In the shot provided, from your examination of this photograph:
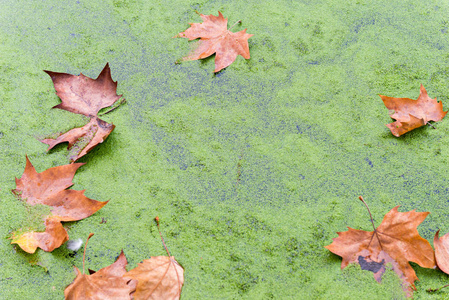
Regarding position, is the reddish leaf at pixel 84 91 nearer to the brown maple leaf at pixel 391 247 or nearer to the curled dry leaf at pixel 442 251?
the brown maple leaf at pixel 391 247

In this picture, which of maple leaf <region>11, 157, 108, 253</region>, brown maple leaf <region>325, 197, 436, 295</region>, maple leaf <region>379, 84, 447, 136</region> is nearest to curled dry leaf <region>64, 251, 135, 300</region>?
maple leaf <region>11, 157, 108, 253</region>

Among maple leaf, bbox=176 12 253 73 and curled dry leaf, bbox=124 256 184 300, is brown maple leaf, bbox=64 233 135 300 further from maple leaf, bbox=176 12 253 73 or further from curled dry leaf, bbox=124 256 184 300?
maple leaf, bbox=176 12 253 73

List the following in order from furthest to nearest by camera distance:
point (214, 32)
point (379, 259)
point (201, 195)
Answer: point (214, 32) < point (201, 195) < point (379, 259)

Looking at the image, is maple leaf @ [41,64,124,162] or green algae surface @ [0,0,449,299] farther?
maple leaf @ [41,64,124,162]

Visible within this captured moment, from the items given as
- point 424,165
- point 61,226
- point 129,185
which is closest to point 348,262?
point 424,165

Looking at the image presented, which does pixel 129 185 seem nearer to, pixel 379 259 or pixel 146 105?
pixel 146 105

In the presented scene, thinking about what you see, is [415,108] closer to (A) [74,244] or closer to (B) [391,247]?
(B) [391,247]

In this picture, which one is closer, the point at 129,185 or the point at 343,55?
the point at 129,185
